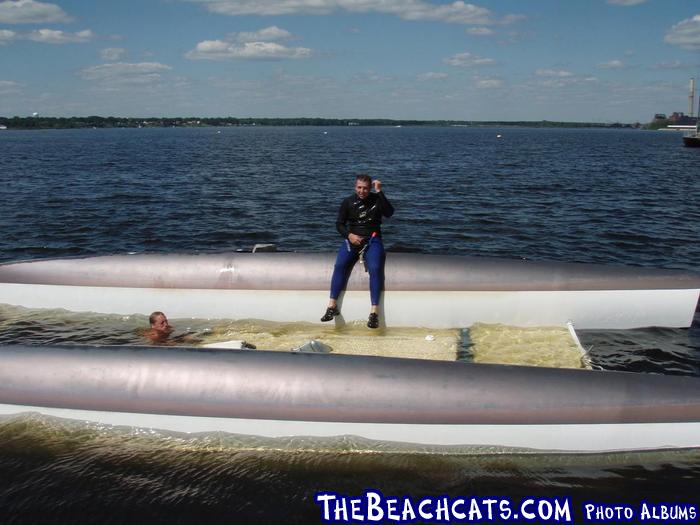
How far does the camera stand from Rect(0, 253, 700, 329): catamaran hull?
8023 mm

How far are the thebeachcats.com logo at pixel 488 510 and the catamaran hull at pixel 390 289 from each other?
312 centimetres

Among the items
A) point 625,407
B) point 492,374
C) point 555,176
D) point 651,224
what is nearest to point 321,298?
point 492,374

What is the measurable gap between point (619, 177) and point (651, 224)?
1611 centimetres

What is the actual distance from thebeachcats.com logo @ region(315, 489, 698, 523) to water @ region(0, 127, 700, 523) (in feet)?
0.28

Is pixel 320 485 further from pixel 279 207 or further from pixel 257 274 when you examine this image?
pixel 279 207

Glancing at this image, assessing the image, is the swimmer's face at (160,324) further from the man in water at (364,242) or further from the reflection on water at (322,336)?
the man in water at (364,242)

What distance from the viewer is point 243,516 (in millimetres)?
5133

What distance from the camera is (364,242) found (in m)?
8.05

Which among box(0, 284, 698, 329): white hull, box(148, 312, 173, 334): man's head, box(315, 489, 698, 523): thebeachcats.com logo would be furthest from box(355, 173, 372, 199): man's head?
box(315, 489, 698, 523): thebeachcats.com logo

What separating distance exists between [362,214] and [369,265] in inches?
24.2

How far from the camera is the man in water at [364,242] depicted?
7.98 m

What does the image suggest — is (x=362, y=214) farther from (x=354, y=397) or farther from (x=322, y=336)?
(x=354, y=397)

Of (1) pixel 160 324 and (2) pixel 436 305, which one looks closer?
(1) pixel 160 324

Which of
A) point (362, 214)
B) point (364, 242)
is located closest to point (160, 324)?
point (364, 242)
